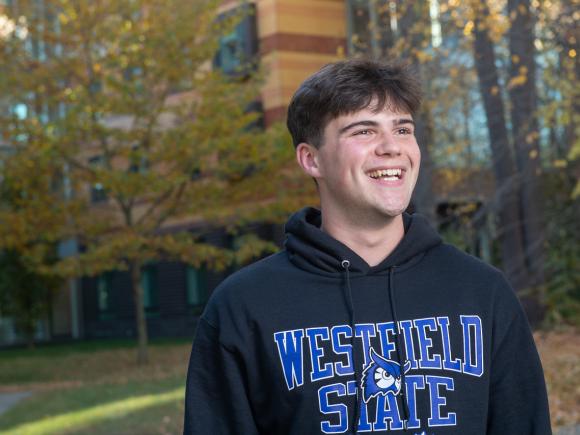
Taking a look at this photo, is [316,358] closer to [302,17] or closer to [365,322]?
[365,322]

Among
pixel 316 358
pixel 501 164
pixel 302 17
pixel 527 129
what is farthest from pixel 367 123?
pixel 302 17

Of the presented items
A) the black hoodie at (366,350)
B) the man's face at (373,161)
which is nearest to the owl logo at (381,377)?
the black hoodie at (366,350)

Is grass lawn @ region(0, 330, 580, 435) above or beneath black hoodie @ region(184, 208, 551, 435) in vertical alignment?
beneath

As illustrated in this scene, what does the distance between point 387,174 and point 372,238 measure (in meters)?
0.21

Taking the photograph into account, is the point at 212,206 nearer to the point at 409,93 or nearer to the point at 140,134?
the point at 140,134

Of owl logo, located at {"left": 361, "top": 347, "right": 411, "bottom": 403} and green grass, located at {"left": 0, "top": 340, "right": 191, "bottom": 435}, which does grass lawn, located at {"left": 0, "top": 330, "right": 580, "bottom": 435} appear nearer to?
green grass, located at {"left": 0, "top": 340, "right": 191, "bottom": 435}

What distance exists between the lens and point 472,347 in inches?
113

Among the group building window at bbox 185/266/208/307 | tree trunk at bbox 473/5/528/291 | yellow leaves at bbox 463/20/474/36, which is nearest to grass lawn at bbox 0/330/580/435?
tree trunk at bbox 473/5/528/291

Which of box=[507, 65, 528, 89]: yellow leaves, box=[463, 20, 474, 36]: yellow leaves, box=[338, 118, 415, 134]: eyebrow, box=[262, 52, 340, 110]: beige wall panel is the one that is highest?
box=[262, 52, 340, 110]: beige wall panel

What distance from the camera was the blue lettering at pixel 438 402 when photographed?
9.16ft

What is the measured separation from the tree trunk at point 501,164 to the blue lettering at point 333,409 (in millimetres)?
11771

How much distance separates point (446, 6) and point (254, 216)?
6.54 m

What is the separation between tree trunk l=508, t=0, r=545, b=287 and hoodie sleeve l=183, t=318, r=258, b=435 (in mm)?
10477

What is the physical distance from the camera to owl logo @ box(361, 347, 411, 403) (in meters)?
2.82
